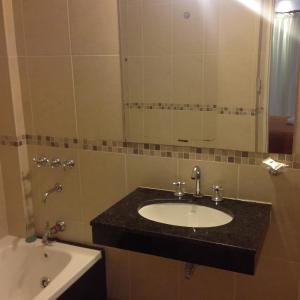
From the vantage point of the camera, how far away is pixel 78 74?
1.84 metres

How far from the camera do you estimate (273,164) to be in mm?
1505

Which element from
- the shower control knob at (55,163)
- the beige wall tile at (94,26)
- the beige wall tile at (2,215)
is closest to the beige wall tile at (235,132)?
the beige wall tile at (94,26)

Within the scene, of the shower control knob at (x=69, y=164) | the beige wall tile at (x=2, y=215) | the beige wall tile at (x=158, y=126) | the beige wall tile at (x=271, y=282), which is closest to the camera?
the beige wall tile at (x=271, y=282)

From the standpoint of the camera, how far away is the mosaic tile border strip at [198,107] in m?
1.55

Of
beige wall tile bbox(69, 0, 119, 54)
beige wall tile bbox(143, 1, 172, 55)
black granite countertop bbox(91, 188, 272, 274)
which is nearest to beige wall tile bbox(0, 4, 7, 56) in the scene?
beige wall tile bbox(69, 0, 119, 54)

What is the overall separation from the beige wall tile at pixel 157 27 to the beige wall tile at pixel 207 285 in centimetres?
103

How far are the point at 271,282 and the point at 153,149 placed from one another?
800mm

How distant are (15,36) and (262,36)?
49.1 inches

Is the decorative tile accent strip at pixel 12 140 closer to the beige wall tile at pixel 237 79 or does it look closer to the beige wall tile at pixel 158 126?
the beige wall tile at pixel 158 126

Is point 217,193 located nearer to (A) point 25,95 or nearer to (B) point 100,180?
(B) point 100,180

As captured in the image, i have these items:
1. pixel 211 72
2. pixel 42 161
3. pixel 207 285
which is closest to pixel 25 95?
pixel 42 161

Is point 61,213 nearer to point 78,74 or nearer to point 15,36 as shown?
point 78,74

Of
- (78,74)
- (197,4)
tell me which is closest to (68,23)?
(78,74)

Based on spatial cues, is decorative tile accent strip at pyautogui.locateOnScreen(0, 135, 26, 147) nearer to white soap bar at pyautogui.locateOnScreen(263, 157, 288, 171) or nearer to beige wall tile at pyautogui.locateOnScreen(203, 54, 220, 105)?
beige wall tile at pyautogui.locateOnScreen(203, 54, 220, 105)
